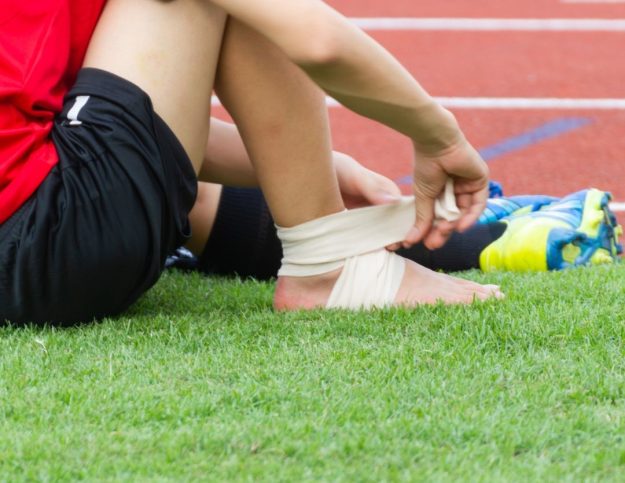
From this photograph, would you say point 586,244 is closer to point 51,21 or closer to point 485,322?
point 485,322

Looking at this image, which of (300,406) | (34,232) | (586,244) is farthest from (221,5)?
(586,244)

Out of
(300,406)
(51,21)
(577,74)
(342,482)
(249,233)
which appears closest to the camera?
(342,482)

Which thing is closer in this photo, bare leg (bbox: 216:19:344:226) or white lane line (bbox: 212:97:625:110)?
bare leg (bbox: 216:19:344:226)

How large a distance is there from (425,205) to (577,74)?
11.2 feet

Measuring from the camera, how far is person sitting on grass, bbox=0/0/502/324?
7.32 feet

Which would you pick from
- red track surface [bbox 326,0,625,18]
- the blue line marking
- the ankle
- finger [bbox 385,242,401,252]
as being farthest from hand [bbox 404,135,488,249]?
red track surface [bbox 326,0,625,18]

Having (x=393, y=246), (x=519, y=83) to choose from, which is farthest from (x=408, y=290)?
(x=519, y=83)

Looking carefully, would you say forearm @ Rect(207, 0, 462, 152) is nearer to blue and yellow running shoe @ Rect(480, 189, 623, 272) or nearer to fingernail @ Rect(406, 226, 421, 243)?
fingernail @ Rect(406, 226, 421, 243)

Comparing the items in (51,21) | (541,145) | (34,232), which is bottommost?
(541,145)

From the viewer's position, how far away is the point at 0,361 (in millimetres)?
2193

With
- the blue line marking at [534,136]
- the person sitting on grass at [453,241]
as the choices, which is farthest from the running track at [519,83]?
the person sitting on grass at [453,241]

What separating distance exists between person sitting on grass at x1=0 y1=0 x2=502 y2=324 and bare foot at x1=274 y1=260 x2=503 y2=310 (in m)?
0.03

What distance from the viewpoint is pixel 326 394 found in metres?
2.02

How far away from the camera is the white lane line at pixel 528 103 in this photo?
16.6 ft
